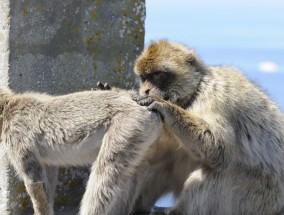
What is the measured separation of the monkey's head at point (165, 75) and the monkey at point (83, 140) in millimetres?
229

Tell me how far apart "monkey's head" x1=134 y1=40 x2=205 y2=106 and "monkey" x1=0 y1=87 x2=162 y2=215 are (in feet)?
0.75

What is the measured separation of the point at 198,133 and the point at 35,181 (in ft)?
3.79

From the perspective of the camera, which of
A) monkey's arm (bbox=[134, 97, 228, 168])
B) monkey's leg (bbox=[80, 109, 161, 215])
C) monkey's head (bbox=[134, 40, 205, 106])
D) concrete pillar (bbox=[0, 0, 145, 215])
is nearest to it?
monkey's leg (bbox=[80, 109, 161, 215])

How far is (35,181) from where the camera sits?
31.1 feet

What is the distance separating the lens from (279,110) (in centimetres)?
1022

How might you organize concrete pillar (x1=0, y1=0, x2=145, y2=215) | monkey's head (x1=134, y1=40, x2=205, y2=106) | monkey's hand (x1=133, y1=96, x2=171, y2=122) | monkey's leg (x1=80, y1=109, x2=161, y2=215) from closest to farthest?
1. monkey's leg (x1=80, y1=109, x2=161, y2=215)
2. monkey's hand (x1=133, y1=96, x2=171, y2=122)
3. monkey's head (x1=134, y1=40, x2=205, y2=106)
4. concrete pillar (x1=0, y1=0, x2=145, y2=215)

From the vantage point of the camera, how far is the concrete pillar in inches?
392

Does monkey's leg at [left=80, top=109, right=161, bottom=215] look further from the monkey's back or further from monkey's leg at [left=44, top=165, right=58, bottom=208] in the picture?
monkey's leg at [left=44, top=165, right=58, bottom=208]

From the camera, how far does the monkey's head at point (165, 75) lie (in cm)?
977

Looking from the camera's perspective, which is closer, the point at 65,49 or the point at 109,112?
the point at 109,112

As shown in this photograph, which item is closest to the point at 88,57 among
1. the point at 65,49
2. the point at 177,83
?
the point at 65,49

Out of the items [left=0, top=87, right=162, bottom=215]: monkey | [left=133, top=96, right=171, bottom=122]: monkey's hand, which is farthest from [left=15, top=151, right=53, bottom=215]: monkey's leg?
[left=133, top=96, right=171, bottom=122]: monkey's hand

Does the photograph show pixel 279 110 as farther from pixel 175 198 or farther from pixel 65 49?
pixel 65 49

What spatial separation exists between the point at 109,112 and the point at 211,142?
0.75m
